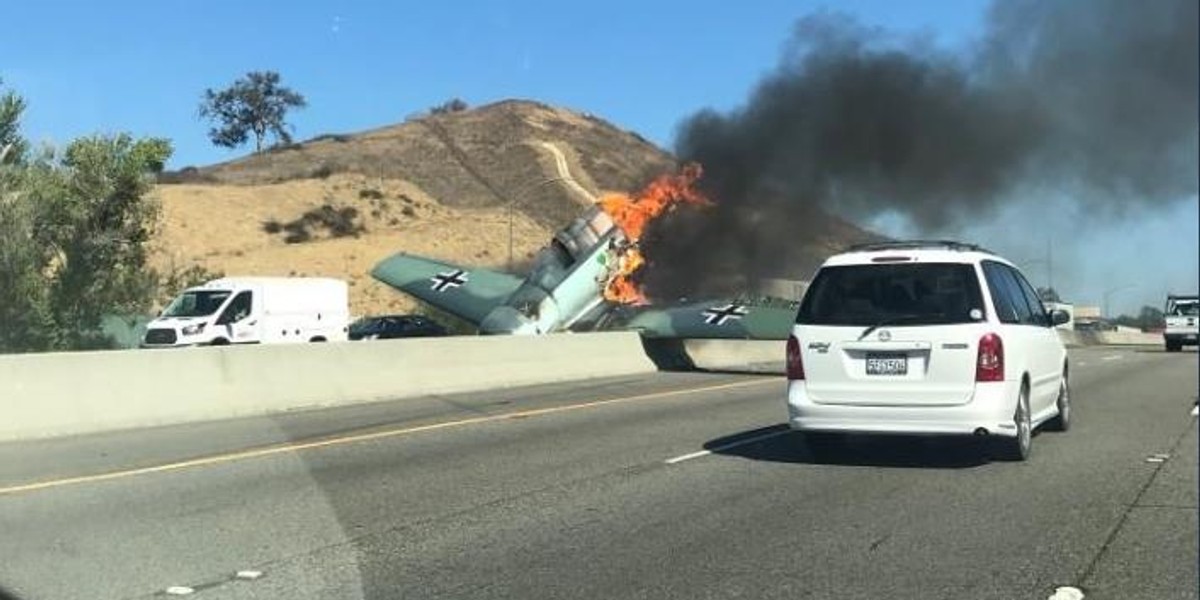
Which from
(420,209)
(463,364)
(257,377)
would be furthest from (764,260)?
(420,209)

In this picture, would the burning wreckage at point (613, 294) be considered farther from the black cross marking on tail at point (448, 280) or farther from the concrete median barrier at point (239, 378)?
the concrete median barrier at point (239, 378)

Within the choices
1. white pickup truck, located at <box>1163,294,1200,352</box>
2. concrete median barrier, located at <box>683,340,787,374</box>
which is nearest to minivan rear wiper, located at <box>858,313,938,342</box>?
white pickup truck, located at <box>1163,294,1200,352</box>

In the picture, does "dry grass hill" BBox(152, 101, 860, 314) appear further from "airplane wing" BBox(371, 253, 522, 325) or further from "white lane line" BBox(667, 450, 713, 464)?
"white lane line" BBox(667, 450, 713, 464)

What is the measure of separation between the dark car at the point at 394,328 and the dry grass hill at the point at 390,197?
20415mm

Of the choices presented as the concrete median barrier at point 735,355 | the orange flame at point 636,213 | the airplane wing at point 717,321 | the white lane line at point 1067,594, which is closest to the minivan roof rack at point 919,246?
the white lane line at point 1067,594

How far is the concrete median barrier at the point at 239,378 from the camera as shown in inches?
545

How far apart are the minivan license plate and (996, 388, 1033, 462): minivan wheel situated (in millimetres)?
1041

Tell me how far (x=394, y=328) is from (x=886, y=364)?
29798mm

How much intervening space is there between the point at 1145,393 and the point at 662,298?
1303cm

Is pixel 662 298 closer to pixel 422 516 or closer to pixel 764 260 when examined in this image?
pixel 764 260

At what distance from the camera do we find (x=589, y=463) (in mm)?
11078

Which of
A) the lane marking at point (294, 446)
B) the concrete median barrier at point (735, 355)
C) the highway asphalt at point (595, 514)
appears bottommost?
the highway asphalt at point (595, 514)

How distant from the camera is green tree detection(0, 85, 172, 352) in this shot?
22.7 metres

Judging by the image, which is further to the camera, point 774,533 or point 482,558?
point 774,533
